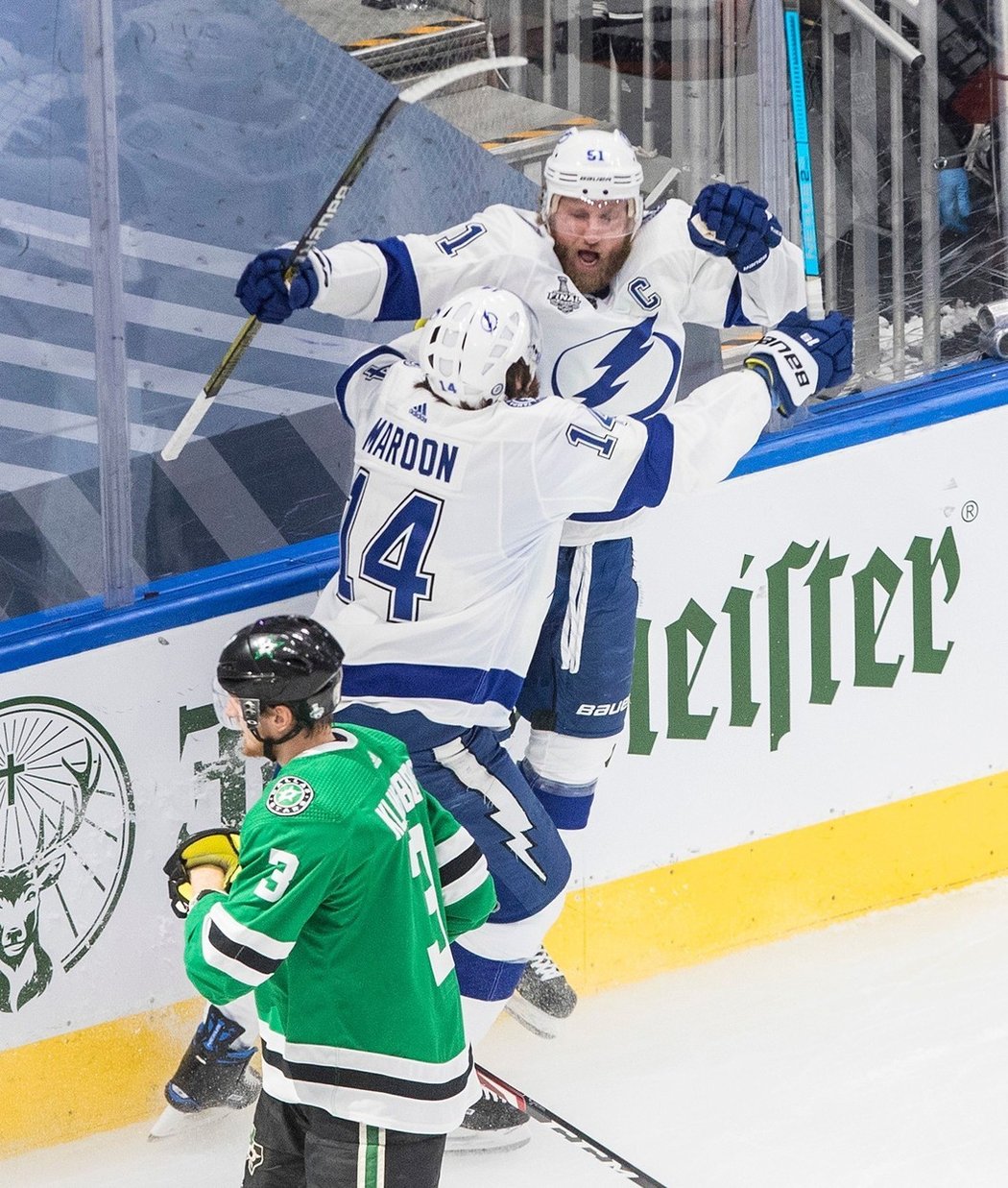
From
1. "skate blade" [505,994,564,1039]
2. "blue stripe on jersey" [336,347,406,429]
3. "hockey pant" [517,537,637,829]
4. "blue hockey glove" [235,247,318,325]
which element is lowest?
"skate blade" [505,994,564,1039]

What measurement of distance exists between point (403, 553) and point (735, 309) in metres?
0.74

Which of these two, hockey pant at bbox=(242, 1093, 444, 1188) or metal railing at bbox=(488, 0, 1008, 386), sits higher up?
metal railing at bbox=(488, 0, 1008, 386)

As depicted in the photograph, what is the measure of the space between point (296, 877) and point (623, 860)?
1631 millimetres

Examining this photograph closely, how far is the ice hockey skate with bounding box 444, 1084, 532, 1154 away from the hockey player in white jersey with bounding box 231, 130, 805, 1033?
1.80ft

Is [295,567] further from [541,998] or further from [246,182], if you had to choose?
[541,998]

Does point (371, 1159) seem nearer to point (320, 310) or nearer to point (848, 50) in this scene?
point (320, 310)

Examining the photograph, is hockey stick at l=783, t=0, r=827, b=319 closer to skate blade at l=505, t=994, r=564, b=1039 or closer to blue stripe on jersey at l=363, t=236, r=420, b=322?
blue stripe on jersey at l=363, t=236, r=420, b=322

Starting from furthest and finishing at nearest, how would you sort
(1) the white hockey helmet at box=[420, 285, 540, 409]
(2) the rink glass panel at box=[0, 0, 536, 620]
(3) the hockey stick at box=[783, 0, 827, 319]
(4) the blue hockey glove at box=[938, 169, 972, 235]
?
1. (4) the blue hockey glove at box=[938, 169, 972, 235]
2. (3) the hockey stick at box=[783, 0, 827, 319]
3. (2) the rink glass panel at box=[0, 0, 536, 620]
4. (1) the white hockey helmet at box=[420, 285, 540, 409]

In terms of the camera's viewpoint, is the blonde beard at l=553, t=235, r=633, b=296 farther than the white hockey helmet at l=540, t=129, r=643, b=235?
Yes

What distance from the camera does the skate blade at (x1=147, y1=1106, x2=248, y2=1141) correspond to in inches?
129

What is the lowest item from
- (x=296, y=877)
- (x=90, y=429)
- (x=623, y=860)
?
(x=623, y=860)

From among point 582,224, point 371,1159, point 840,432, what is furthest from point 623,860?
point 371,1159

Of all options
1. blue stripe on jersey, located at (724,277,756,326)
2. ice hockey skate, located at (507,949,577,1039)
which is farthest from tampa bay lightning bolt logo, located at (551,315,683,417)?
ice hockey skate, located at (507,949,577,1039)

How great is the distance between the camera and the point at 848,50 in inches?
153
